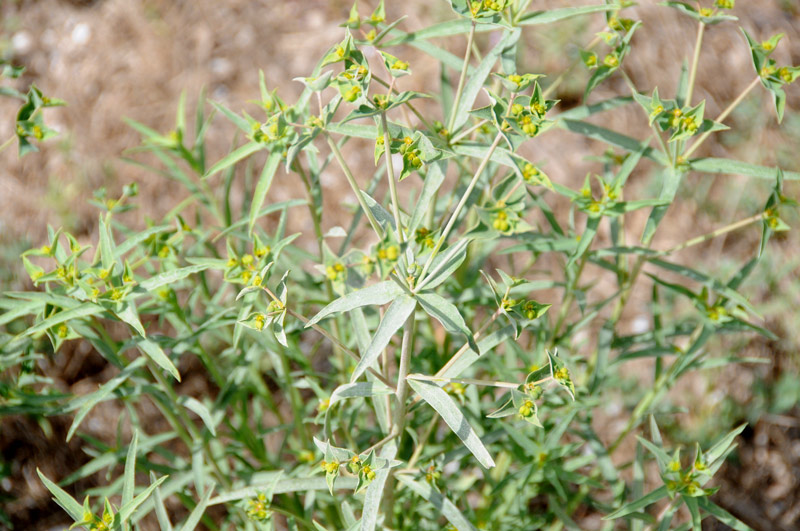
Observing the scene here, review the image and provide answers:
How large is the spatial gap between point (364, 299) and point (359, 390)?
282 millimetres

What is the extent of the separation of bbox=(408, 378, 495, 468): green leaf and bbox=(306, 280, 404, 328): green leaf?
0.25 m

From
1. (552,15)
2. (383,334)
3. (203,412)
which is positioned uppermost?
(552,15)

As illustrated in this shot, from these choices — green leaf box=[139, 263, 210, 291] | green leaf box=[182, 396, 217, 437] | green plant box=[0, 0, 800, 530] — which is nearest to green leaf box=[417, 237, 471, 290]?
green plant box=[0, 0, 800, 530]

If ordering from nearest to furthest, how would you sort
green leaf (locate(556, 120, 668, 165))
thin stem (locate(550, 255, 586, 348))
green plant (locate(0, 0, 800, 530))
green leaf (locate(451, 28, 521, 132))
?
green plant (locate(0, 0, 800, 530)) → green leaf (locate(451, 28, 521, 132)) → green leaf (locate(556, 120, 668, 165)) → thin stem (locate(550, 255, 586, 348))

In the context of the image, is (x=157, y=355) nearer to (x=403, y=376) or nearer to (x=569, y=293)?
(x=403, y=376)

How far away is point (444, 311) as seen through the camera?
1455 millimetres

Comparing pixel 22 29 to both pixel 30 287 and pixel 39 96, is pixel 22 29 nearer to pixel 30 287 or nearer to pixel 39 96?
pixel 30 287

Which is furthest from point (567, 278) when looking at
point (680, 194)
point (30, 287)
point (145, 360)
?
point (30, 287)

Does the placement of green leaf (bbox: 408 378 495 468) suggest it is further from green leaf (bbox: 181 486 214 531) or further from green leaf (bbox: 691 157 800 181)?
green leaf (bbox: 691 157 800 181)

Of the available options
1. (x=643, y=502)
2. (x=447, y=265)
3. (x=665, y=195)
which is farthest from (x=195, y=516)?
(x=665, y=195)

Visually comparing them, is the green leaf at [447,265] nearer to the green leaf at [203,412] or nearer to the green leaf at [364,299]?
the green leaf at [364,299]

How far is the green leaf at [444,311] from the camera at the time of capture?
1442mm

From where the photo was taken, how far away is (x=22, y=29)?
15.6ft

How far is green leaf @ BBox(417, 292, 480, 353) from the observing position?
1.44 m
